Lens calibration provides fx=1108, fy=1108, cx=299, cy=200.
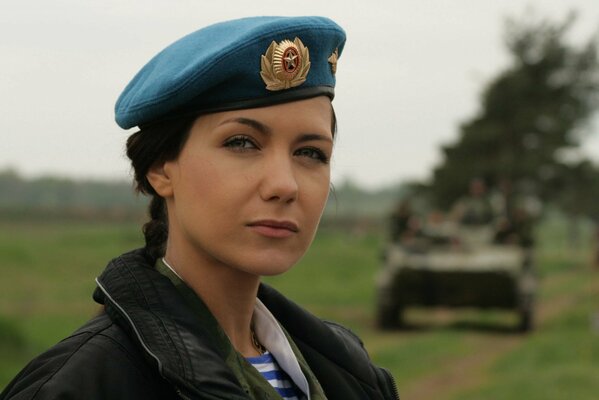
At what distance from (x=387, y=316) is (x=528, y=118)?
16999 millimetres

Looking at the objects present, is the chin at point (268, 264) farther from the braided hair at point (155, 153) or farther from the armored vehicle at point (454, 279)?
the armored vehicle at point (454, 279)

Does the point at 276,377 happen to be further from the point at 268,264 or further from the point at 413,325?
the point at 413,325

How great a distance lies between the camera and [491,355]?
34.4 feet

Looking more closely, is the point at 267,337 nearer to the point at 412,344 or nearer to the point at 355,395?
the point at 355,395

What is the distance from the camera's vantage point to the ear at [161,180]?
6.43 feet

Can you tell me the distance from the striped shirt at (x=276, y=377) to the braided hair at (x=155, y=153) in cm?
27

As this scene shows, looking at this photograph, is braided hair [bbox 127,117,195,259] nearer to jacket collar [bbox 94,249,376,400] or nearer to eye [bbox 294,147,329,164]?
jacket collar [bbox 94,249,376,400]

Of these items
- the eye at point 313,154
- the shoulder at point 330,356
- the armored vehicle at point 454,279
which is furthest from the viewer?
the armored vehicle at point 454,279

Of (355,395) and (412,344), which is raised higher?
(355,395)

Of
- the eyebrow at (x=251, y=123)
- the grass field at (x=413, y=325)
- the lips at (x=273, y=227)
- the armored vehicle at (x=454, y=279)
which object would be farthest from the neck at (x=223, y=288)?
the armored vehicle at (x=454, y=279)

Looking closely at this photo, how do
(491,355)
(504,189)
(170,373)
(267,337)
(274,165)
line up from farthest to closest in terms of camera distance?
(504,189) < (491,355) < (267,337) < (274,165) < (170,373)

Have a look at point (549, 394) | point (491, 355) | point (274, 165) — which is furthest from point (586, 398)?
point (274, 165)

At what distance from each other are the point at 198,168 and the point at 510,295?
446 inches

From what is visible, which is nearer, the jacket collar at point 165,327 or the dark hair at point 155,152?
the jacket collar at point 165,327
